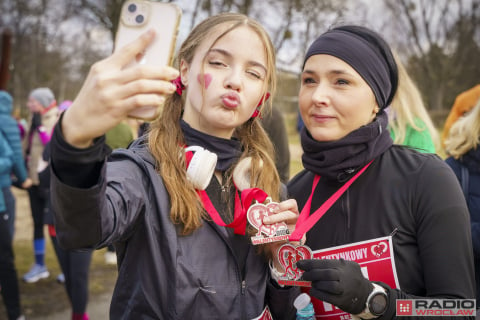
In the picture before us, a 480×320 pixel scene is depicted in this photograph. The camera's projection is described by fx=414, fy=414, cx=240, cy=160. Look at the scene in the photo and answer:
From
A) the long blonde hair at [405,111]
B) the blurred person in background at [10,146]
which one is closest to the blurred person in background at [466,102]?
the long blonde hair at [405,111]

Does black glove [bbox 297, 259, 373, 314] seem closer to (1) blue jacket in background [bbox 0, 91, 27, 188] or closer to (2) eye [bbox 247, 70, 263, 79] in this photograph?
(2) eye [bbox 247, 70, 263, 79]

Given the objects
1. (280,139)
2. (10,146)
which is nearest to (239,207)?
(280,139)

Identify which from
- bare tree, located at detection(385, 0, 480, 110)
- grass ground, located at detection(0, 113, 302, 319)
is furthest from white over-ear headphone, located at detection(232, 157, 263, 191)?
bare tree, located at detection(385, 0, 480, 110)

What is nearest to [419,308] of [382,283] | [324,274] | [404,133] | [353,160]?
[382,283]

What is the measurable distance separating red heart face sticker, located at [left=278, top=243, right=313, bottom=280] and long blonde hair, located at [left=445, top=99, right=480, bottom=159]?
1.68m

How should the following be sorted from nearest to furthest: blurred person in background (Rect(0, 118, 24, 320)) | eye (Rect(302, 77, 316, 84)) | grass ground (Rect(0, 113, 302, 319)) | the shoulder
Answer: eye (Rect(302, 77, 316, 84)), the shoulder, blurred person in background (Rect(0, 118, 24, 320)), grass ground (Rect(0, 113, 302, 319))

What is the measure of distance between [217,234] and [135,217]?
341 mm

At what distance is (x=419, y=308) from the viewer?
4.99 feet

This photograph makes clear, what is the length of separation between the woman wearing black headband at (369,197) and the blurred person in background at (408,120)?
149 cm

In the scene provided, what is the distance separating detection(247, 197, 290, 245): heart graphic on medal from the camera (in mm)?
1572

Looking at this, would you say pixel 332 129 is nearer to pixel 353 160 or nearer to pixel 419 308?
pixel 353 160

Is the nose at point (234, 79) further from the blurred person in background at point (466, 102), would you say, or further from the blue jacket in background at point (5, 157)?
the blue jacket in background at point (5, 157)

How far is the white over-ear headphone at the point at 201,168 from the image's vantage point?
158 cm

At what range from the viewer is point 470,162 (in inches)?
106
